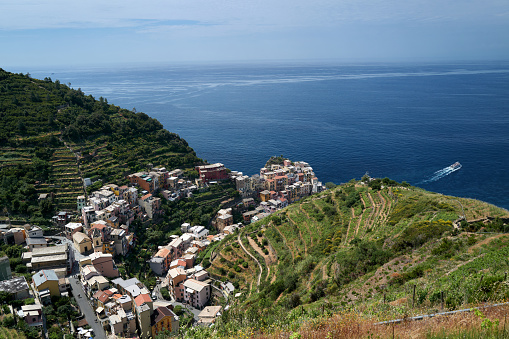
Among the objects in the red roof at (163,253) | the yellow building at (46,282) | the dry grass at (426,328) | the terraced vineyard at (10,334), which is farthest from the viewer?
the red roof at (163,253)

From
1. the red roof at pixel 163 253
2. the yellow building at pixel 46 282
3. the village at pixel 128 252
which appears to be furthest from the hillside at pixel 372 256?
the yellow building at pixel 46 282

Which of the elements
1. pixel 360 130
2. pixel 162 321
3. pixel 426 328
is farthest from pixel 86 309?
pixel 360 130

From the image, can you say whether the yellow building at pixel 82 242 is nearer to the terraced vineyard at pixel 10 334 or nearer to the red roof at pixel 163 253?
the red roof at pixel 163 253

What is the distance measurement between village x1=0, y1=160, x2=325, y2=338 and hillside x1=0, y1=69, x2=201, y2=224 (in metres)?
1.97

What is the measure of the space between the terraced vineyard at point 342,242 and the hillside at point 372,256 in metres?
0.05

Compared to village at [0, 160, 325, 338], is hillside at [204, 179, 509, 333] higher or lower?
higher

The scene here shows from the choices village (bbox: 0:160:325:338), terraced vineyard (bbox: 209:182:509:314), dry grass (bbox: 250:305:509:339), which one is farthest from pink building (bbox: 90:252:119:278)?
dry grass (bbox: 250:305:509:339)

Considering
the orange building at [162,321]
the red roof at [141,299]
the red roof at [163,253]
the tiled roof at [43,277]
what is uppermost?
the tiled roof at [43,277]

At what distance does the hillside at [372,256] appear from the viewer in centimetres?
975

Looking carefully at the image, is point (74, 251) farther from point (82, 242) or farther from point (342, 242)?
point (342, 242)

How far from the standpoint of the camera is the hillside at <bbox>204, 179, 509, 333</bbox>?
975 centimetres

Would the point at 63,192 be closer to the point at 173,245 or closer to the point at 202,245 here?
the point at 173,245

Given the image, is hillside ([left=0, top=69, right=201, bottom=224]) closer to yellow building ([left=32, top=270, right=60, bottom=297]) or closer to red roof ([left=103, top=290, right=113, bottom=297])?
yellow building ([left=32, top=270, right=60, bottom=297])

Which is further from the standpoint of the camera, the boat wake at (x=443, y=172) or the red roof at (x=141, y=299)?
the boat wake at (x=443, y=172)
